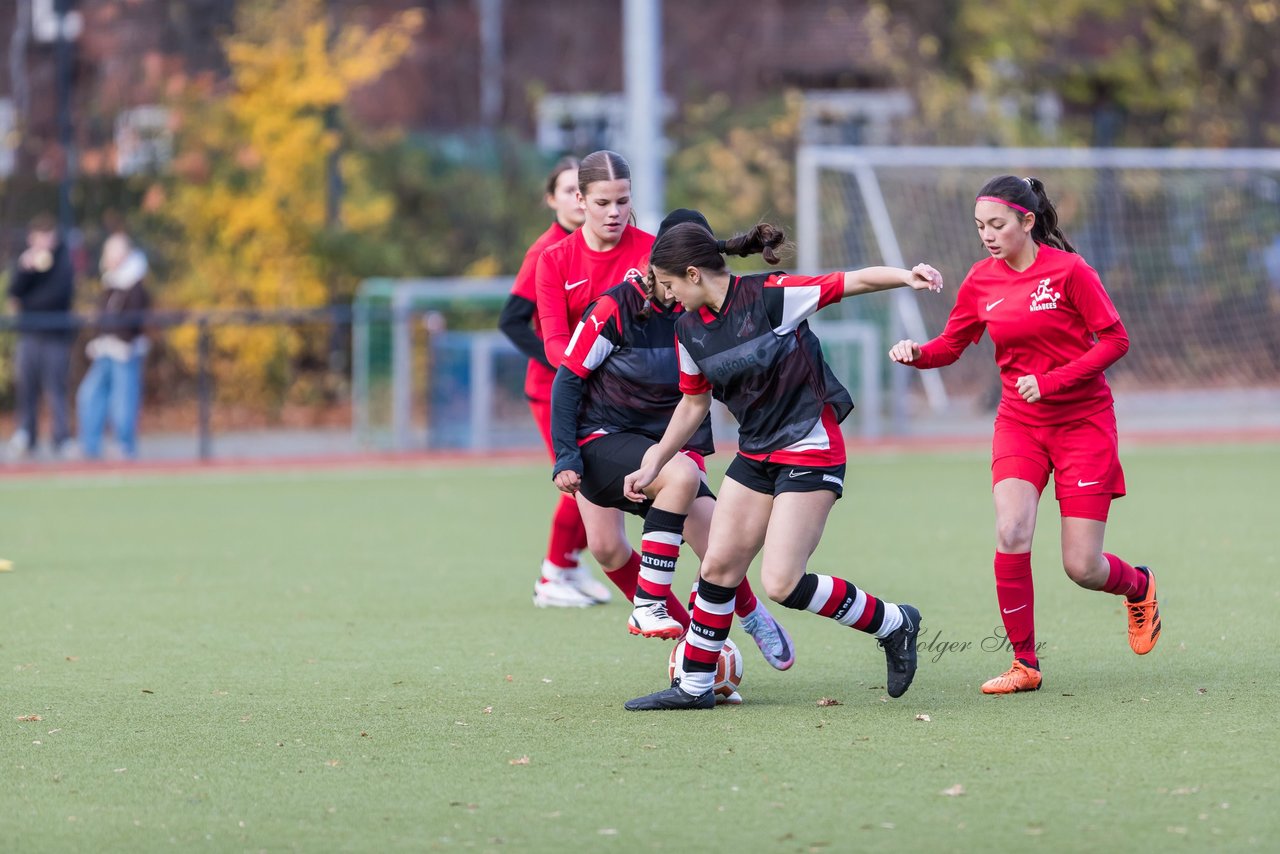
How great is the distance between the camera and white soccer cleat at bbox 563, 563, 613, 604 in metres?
8.76

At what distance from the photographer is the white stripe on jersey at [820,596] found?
605 centimetres

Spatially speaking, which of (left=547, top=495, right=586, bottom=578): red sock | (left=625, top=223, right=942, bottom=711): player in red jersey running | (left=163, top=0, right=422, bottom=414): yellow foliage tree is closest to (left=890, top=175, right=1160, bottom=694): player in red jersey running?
(left=625, top=223, right=942, bottom=711): player in red jersey running

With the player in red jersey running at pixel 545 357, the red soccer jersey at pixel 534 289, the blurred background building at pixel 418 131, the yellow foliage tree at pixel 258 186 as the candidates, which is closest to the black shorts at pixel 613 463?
the player in red jersey running at pixel 545 357

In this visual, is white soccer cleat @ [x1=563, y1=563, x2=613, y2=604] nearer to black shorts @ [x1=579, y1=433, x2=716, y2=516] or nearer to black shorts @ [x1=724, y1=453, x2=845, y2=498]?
black shorts @ [x1=579, y1=433, x2=716, y2=516]

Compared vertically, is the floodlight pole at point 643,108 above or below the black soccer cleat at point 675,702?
above

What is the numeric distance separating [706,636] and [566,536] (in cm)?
267

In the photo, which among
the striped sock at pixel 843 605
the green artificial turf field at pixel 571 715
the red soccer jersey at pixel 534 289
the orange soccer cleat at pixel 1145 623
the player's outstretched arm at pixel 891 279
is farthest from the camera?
the red soccer jersey at pixel 534 289

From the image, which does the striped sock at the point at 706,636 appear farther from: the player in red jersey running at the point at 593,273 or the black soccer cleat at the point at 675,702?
the player in red jersey running at the point at 593,273

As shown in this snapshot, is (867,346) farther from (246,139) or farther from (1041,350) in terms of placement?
(1041,350)

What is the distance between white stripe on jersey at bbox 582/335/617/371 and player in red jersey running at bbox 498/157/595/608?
1.30 metres

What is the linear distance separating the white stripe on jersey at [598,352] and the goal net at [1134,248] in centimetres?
1249

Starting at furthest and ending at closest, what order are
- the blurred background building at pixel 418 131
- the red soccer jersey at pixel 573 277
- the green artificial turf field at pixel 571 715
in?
the blurred background building at pixel 418 131 → the red soccer jersey at pixel 573 277 → the green artificial turf field at pixel 571 715

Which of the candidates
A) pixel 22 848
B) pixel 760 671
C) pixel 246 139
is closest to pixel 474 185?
pixel 246 139

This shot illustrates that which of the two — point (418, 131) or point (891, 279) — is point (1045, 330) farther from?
point (418, 131)
